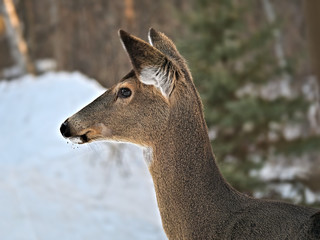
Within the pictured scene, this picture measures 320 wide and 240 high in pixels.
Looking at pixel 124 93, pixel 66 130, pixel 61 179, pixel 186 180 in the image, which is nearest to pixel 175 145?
pixel 186 180

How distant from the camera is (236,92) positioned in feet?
35.3

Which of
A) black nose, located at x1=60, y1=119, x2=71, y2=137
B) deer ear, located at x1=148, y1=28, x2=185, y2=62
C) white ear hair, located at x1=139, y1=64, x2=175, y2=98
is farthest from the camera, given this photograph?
deer ear, located at x1=148, y1=28, x2=185, y2=62

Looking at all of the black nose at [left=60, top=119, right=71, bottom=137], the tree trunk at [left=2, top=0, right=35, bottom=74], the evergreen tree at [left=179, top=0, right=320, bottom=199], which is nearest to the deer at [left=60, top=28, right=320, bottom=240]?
the black nose at [left=60, top=119, right=71, bottom=137]

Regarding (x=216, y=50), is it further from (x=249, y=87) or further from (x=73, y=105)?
(x=73, y=105)

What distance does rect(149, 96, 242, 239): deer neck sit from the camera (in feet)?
11.6

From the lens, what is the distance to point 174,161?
3613mm

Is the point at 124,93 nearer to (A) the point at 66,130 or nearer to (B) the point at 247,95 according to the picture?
(A) the point at 66,130

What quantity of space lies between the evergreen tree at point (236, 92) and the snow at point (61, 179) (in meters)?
1.69

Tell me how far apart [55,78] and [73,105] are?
8.23 ft

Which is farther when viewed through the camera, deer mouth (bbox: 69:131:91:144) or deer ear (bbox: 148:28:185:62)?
deer ear (bbox: 148:28:185:62)

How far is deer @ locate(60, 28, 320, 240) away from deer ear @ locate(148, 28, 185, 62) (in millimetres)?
101

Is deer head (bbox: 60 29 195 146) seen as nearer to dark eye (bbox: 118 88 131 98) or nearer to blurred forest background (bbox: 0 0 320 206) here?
dark eye (bbox: 118 88 131 98)

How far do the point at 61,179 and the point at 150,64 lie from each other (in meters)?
6.43

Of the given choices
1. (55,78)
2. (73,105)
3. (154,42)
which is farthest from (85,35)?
(154,42)
